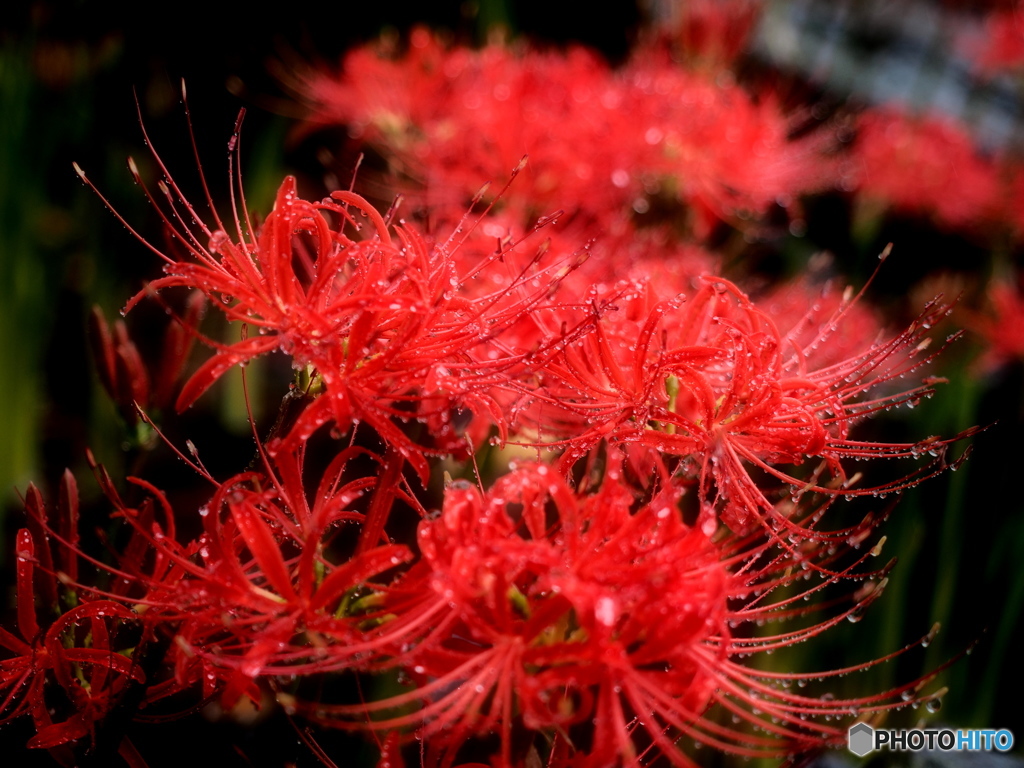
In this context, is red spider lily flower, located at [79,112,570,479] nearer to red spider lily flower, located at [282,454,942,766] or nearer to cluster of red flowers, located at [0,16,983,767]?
cluster of red flowers, located at [0,16,983,767]

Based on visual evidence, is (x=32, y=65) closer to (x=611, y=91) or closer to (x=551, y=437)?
(x=611, y=91)

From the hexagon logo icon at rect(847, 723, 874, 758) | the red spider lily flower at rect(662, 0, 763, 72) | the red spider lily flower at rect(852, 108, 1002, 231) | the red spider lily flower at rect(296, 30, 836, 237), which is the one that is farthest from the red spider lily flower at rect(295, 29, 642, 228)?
the red spider lily flower at rect(852, 108, 1002, 231)

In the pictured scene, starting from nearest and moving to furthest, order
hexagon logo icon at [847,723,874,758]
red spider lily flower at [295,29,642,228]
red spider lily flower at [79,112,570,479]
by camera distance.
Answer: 1. red spider lily flower at [79,112,570,479]
2. hexagon logo icon at [847,723,874,758]
3. red spider lily flower at [295,29,642,228]

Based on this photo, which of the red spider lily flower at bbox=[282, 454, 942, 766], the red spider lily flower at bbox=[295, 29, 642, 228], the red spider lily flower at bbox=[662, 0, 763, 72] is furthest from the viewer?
the red spider lily flower at bbox=[662, 0, 763, 72]

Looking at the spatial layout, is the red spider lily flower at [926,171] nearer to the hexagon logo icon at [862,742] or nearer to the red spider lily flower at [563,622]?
the hexagon logo icon at [862,742]

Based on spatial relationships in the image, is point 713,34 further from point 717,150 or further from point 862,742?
point 862,742

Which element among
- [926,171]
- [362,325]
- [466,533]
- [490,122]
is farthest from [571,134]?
[926,171]

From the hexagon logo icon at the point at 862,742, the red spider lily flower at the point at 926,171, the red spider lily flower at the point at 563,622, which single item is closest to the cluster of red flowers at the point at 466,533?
the red spider lily flower at the point at 563,622
